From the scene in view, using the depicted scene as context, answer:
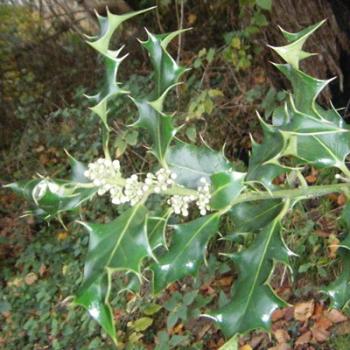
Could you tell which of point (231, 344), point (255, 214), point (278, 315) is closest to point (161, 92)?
point (255, 214)

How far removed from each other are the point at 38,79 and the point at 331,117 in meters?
5.14

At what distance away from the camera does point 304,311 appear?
2.81 meters

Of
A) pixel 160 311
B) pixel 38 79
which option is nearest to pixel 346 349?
pixel 160 311

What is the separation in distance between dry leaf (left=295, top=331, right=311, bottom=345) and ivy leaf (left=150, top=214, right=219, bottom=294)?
1.73 meters

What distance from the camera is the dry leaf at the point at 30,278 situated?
4.40 metres

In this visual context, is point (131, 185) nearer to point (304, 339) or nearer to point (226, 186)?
point (226, 186)

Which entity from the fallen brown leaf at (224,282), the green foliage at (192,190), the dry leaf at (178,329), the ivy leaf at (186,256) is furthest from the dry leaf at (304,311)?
the ivy leaf at (186,256)

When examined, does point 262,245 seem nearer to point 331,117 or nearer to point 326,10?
point 331,117

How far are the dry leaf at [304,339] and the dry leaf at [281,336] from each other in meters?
0.06

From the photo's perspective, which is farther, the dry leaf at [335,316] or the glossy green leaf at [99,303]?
the dry leaf at [335,316]

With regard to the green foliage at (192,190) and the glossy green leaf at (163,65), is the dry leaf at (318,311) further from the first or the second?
the glossy green leaf at (163,65)

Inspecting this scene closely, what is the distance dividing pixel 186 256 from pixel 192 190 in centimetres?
Result: 16

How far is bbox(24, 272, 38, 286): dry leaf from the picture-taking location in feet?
14.4

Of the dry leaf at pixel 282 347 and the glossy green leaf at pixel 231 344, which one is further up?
the glossy green leaf at pixel 231 344
